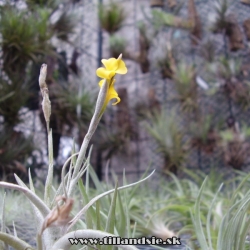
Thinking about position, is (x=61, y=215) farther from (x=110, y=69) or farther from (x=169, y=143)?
(x=169, y=143)

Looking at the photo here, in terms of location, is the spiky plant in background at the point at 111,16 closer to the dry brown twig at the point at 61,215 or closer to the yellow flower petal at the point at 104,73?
the yellow flower petal at the point at 104,73

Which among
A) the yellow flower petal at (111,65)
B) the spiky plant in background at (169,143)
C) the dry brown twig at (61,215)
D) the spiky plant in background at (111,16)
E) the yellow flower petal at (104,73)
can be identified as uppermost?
the yellow flower petal at (111,65)

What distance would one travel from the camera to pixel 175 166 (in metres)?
2.13

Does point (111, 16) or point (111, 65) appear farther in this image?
point (111, 16)

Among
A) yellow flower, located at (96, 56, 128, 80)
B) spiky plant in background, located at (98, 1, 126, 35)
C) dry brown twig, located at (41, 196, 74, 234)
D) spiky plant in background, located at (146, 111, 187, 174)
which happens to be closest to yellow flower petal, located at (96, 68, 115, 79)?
yellow flower, located at (96, 56, 128, 80)

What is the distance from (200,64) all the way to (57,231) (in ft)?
7.79

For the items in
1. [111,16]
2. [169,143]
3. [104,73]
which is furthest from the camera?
[111,16]

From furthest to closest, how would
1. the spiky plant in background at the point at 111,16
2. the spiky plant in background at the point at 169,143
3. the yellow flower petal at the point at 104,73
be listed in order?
the spiky plant in background at the point at 111,16 → the spiky plant in background at the point at 169,143 → the yellow flower petal at the point at 104,73

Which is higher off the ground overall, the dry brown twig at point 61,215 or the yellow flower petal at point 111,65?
the yellow flower petal at point 111,65

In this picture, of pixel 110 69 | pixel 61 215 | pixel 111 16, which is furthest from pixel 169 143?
pixel 61 215

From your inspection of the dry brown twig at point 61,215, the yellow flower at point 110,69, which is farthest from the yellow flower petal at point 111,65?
the dry brown twig at point 61,215

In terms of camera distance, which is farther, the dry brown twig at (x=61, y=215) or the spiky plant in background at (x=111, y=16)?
the spiky plant in background at (x=111, y=16)

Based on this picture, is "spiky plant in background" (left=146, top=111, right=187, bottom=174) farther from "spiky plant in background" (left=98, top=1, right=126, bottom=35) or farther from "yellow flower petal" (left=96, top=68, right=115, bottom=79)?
"yellow flower petal" (left=96, top=68, right=115, bottom=79)

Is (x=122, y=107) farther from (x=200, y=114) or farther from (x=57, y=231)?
(x=57, y=231)
